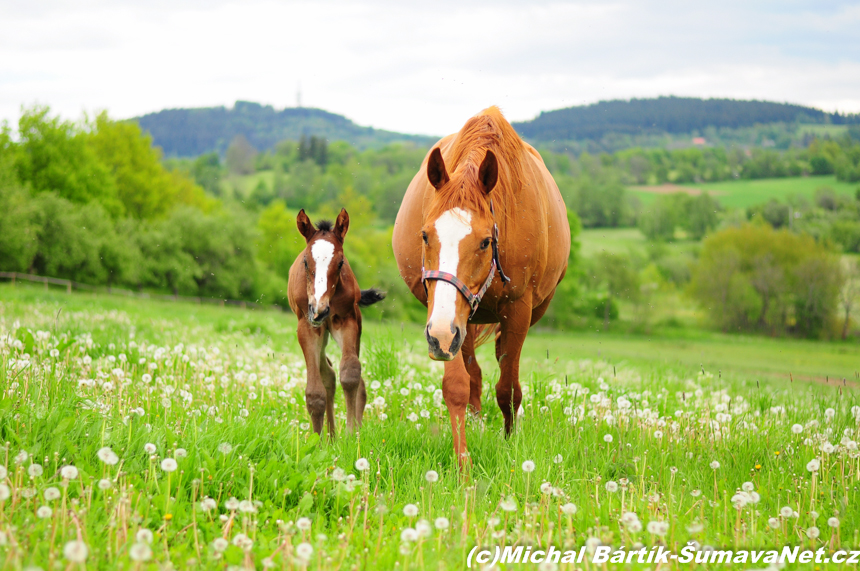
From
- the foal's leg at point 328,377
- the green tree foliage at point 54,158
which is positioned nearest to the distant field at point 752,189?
the green tree foliage at point 54,158

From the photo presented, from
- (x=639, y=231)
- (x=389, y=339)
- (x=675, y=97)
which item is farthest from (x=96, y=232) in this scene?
(x=675, y=97)

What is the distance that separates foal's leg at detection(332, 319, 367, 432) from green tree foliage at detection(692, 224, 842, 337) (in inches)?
2059

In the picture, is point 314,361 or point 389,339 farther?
point 389,339

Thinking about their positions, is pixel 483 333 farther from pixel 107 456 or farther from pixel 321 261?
pixel 107 456

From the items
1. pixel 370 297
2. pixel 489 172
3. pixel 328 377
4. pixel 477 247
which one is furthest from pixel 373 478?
pixel 370 297

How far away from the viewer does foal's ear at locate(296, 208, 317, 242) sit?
17.4 feet

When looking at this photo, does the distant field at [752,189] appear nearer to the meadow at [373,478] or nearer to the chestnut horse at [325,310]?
the meadow at [373,478]

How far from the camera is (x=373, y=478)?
402 cm

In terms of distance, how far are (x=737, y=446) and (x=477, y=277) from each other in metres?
2.85

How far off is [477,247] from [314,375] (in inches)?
80.2

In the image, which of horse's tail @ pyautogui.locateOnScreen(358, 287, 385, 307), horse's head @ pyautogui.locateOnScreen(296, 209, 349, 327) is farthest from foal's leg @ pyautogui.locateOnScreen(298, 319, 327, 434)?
horse's tail @ pyautogui.locateOnScreen(358, 287, 385, 307)

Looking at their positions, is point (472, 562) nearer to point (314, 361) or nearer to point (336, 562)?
point (336, 562)

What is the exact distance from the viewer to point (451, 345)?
12.4 feet

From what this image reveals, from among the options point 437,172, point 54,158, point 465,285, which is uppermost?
point 54,158
